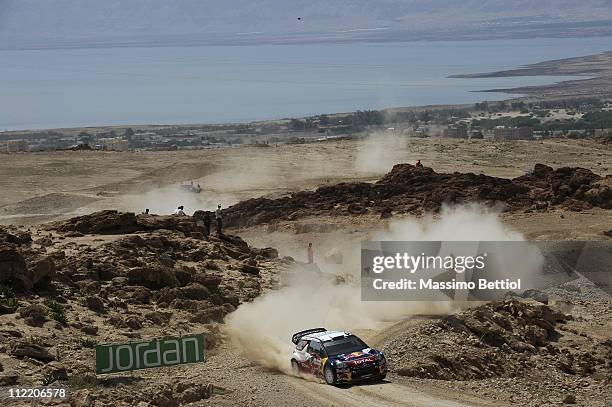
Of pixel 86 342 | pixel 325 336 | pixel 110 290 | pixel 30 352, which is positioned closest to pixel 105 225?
pixel 110 290

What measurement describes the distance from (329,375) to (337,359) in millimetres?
364

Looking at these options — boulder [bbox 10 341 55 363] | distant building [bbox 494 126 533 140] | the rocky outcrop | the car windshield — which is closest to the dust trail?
the car windshield

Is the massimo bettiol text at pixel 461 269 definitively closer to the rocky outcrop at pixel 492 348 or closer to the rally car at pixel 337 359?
the rocky outcrop at pixel 492 348

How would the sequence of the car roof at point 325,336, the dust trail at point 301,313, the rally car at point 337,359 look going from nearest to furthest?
the rally car at point 337,359 → the car roof at point 325,336 → the dust trail at point 301,313

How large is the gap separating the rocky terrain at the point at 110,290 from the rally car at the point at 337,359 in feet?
8.50

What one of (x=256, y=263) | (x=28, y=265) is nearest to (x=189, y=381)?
(x=28, y=265)

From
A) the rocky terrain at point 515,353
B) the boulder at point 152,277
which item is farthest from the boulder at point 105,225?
the rocky terrain at point 515,353

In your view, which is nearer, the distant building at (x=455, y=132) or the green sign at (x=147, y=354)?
the green sign at (x=147, y=354)

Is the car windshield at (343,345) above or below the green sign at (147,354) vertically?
below

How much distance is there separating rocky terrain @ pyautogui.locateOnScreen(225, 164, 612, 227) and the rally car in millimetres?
24458

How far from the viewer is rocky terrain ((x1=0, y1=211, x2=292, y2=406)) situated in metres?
20.3

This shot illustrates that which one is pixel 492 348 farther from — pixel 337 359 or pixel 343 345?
pixel 337 359

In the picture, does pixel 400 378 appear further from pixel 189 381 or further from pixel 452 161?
pixel 452 161

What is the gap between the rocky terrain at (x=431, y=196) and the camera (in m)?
47.3
